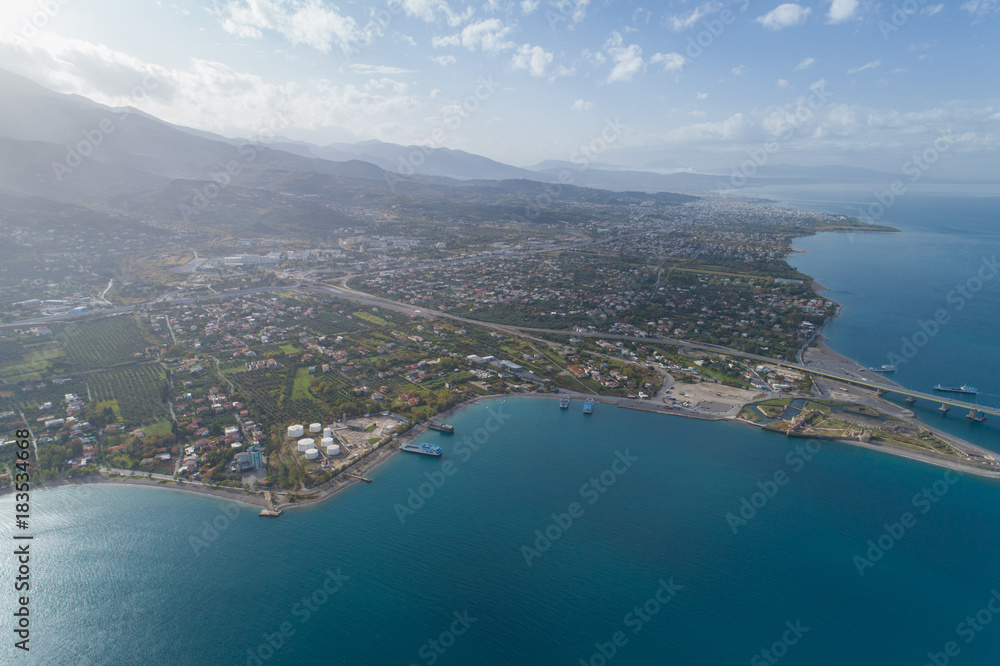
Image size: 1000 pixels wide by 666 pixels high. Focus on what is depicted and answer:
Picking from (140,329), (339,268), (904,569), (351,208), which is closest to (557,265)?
(339,268)

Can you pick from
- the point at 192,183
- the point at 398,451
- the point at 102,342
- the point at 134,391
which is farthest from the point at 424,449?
the point at 192,183

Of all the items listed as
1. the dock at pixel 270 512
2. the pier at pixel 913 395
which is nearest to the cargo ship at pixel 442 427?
the dock at pixel 270 512

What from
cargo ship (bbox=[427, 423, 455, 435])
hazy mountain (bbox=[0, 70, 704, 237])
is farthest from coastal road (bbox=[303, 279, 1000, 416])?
hazy mountain (bbox=[0, 70, 704, 237])

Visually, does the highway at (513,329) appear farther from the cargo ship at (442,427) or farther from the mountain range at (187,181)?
the mountain range at (187,181)

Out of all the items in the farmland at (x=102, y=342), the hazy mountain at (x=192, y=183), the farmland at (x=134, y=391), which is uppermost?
the hazy mountain at (x=192, y=183)

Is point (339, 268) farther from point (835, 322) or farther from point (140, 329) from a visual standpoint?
point (835, 322)

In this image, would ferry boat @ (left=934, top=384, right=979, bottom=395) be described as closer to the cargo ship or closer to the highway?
the highway
